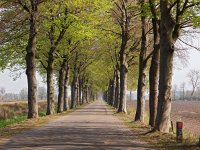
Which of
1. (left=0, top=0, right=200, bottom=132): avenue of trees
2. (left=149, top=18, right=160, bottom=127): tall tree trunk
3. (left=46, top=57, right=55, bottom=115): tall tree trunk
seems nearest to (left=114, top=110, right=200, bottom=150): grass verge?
(left=0, top=0, right=200, bottom=132): avenue of trees

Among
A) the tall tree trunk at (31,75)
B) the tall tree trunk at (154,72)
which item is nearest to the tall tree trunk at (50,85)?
the tall tree trunk at (31,75)

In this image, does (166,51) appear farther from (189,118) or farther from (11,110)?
(11,110)

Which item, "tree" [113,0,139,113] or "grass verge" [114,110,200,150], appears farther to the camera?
"tree" [113,0,139,113]

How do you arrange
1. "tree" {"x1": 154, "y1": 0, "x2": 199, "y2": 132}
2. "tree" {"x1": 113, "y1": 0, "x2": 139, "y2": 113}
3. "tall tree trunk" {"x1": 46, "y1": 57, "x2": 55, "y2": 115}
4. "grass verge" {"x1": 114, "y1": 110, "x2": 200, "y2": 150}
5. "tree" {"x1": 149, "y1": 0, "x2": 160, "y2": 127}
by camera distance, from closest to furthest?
"grass verge" {"x1": 114, "y1": 110, "x2": 200, "y2": 150}, "tree" {"x1": 154, "y1": 0, "x2": 199, "y2": 132}, "tree" {"x1": 149, "y1": 0, "x2": 160, "y2": 127}, "tree" {"x1": 113, "y1": 0, "x2": 139, "y2": 113}, "tall tree trunk" {"x1": 46, "y1": 57, "x2": 55, "y2": 115}

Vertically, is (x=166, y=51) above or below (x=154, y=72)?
above

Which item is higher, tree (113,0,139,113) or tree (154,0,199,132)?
tree (113,0,139,113)

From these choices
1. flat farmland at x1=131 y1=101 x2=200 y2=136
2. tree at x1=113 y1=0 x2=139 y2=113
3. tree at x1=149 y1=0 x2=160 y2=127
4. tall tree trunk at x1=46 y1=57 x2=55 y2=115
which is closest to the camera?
tree at x1=149 y1=0 x2=160 y2=127

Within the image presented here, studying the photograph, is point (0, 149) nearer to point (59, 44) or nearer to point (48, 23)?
point (48, 23)

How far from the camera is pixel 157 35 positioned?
2242cm

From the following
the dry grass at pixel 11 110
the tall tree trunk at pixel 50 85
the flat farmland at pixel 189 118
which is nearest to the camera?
the flat farmland at pixel 189 118

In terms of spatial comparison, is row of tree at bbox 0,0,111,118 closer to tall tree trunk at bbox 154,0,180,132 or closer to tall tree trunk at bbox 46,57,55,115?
tall tree trunk at bbox 46,57,55,115

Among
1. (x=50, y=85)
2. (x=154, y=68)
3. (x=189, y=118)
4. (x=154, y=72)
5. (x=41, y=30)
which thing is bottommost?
(x=189, y=118)

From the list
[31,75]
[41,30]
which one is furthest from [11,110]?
[31,75]

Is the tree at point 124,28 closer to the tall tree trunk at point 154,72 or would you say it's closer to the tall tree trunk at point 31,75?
the tall tree trunk at point 31,75
